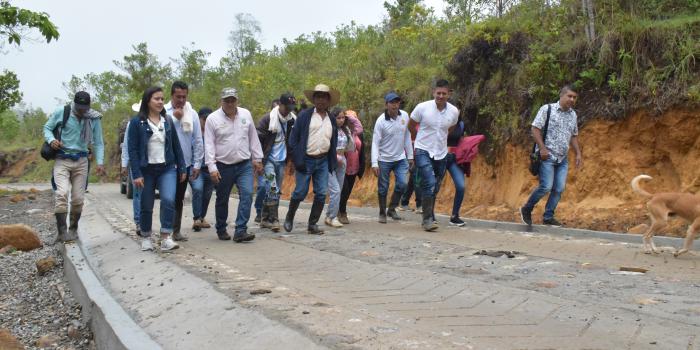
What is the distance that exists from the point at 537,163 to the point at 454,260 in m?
3.14

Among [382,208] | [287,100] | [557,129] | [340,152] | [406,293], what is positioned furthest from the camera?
[382,208]

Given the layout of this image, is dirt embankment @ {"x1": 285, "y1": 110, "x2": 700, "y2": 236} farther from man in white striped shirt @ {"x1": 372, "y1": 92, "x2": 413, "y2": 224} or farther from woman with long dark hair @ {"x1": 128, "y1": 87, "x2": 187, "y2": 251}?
woman with long dark hair @ {"x1": 128, "y1": 87, "x2": 187, "y2": 251}

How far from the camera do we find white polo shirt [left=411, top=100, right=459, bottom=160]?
30.6 feet

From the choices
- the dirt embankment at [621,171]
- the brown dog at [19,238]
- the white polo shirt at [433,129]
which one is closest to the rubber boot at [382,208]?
the white polo shirt at [433,129]

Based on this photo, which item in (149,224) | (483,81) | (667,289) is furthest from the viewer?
(483,81)

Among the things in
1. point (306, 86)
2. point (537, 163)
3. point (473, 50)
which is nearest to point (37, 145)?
point (306, 86)

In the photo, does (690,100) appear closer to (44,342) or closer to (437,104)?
(437,104)

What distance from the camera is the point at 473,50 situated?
44.6 ft

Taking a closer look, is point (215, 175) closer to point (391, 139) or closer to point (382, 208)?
point (391, 139)

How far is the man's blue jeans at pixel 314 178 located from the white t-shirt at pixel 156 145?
2.09 metres

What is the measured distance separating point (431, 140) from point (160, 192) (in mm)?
3951

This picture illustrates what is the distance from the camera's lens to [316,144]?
8695mm

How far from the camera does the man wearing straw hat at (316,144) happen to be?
28.5 ft

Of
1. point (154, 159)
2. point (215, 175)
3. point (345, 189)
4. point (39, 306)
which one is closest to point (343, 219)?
point (345, 189)
